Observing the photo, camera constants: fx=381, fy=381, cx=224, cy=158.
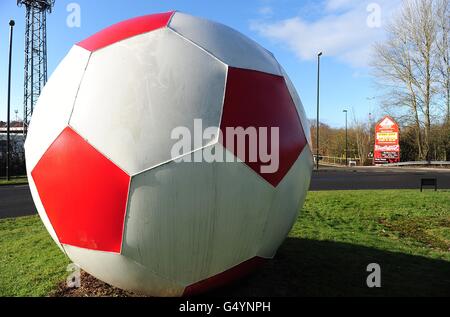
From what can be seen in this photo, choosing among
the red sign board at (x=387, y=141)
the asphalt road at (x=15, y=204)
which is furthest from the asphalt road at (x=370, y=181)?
the red sign board at (x=387, y=141)

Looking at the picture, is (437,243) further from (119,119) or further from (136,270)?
(119,119)

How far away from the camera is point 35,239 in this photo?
248 inches

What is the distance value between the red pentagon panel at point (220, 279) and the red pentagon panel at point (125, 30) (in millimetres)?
2076

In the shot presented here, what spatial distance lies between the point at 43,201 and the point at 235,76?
6.13ft

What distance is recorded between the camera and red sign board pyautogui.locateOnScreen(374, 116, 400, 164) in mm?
37656

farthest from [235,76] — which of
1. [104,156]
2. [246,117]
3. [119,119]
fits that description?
[104,156]

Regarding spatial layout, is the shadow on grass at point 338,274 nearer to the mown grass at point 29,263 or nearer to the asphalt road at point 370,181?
the mown grass at point 29,263

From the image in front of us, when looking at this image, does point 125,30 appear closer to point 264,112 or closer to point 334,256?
point 264,112

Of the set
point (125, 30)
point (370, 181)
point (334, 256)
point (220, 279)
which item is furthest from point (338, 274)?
Result: point (370, 181)

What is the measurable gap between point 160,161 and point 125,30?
4.21 feet

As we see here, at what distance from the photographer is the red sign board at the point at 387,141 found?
124 feet

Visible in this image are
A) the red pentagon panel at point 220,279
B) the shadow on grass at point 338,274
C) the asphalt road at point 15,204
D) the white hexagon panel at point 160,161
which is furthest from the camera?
the asphalt road at point 15,204

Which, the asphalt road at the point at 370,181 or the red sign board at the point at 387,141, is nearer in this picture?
the asphalt road at the point at 370,181

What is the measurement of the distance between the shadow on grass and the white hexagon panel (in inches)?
33.8
